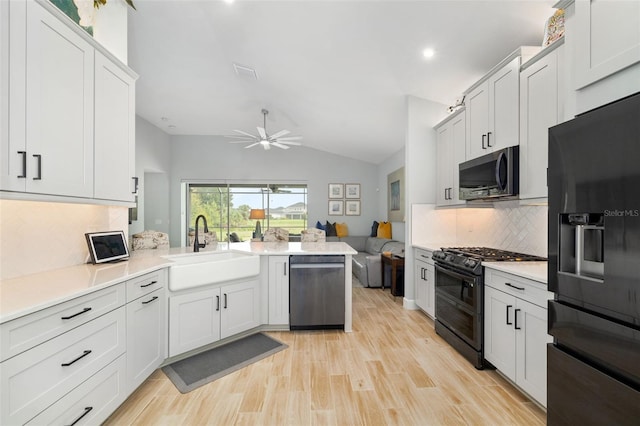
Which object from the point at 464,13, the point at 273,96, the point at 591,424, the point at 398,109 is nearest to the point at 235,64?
the point at 273,96

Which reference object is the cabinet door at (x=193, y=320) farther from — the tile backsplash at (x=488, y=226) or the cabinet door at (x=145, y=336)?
the tile backsplash at (x=488, y=226)

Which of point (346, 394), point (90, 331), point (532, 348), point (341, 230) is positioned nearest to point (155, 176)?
point (341, 230)

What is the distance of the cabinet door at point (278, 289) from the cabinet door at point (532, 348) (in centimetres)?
205

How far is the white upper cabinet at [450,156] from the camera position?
325 cm

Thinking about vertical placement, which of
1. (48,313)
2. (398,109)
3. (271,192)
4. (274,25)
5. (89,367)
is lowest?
(89,367)

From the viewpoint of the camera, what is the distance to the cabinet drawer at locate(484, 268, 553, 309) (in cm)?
175

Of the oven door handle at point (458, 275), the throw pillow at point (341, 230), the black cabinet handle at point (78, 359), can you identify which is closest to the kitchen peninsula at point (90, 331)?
the black cabinet handle at point (78, 359)

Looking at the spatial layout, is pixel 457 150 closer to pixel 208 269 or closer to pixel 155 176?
pixel 208 269

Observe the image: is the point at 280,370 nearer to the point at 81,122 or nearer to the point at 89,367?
the point at 89,367

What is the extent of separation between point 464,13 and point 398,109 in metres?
2.01

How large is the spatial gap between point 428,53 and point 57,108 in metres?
3.08

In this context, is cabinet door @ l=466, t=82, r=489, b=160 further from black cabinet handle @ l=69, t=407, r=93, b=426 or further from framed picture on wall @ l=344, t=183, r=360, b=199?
framed picture on wall @ l=344, t=183, r=360, b=199

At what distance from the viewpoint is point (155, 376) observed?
224 cm

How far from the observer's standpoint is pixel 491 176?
8.52ft
